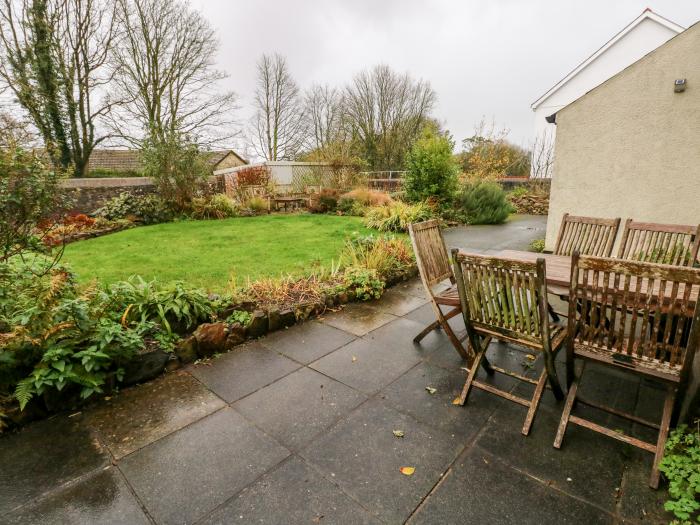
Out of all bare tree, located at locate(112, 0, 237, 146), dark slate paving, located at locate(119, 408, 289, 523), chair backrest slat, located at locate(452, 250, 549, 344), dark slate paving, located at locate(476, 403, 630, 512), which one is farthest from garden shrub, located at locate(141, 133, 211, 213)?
dark slate paving, located at locate(476, 403, 630, 512)

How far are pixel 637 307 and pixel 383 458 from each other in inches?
66.7

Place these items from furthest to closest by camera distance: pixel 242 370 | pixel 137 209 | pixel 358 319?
pixel 137 209, pixel 358 319, pixel 242 370

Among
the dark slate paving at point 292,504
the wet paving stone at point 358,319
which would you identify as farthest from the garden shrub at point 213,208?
the dark slate paving at point 292,504

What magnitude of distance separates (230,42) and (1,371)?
2018 cm

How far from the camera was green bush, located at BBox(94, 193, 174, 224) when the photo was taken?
9.62 metres

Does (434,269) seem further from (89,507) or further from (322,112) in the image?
(322,112)

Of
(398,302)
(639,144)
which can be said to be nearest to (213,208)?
(398,302)

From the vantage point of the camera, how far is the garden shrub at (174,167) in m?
10.1

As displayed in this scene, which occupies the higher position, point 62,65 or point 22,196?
point 62,65

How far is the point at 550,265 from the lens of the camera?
3.17 meters

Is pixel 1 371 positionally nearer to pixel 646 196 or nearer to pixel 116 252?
pixel 116 252

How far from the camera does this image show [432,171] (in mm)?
10305

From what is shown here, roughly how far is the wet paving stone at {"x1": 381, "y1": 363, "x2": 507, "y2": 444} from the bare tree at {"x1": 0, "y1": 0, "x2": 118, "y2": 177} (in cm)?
1370

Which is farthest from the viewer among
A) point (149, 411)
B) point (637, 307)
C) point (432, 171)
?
point (432, 171)
